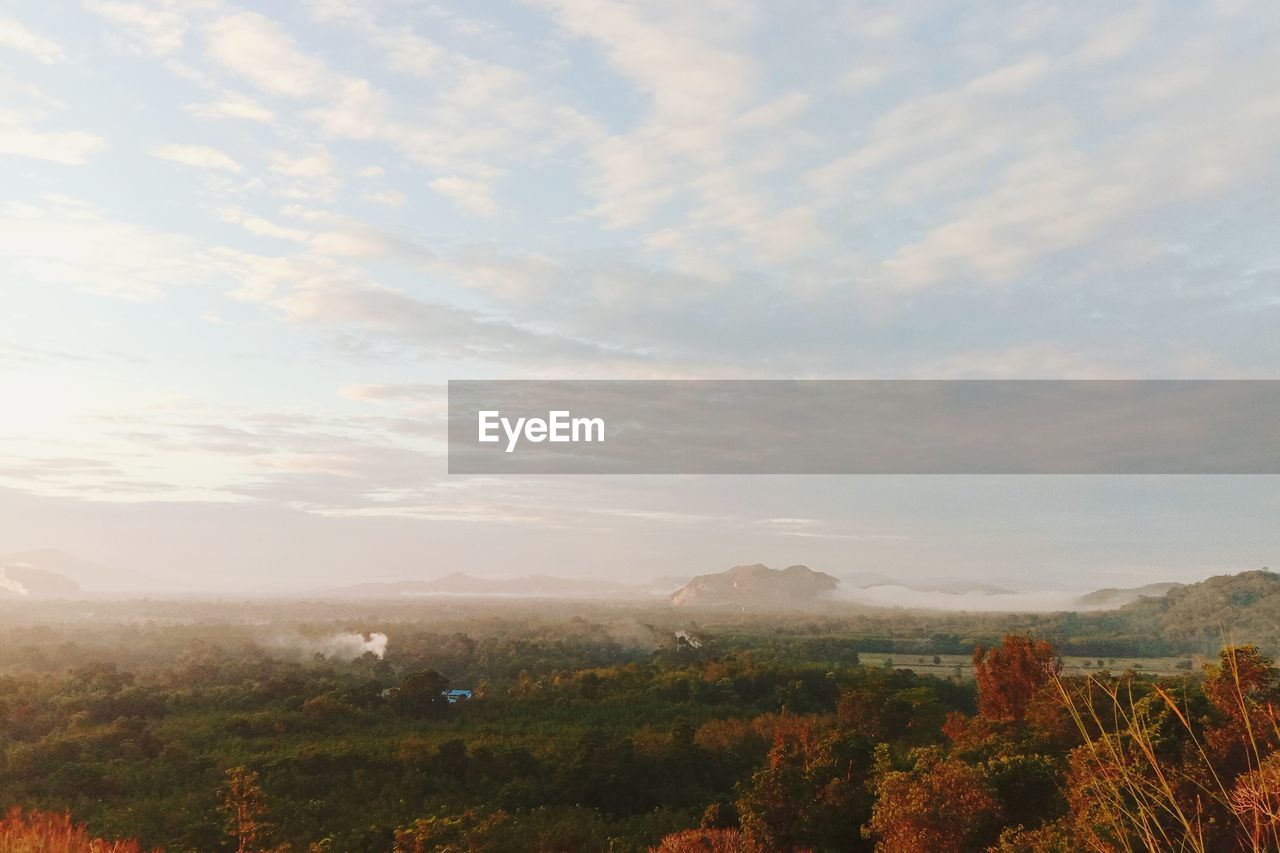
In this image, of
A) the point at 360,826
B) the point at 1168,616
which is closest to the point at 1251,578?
the point at 1168,616

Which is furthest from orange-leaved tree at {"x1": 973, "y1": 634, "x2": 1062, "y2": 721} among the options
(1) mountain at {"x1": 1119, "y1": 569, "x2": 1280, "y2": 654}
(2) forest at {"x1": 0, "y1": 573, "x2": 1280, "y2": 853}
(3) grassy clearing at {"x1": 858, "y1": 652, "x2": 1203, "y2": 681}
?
(1) mountain at {"x1": 1119, "y1": 569, "x2": 1280, "y2": 654}

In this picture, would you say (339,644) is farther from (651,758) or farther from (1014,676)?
(1014,676)

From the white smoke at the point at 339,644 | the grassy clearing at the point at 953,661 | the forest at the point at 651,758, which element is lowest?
the grassy clearing at the point at 953,661

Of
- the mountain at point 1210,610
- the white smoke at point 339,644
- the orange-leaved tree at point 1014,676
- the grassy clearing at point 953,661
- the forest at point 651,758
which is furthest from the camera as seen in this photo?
the mountain at point 1210,610

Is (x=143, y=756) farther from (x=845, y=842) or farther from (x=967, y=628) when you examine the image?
(x=967, y=628)

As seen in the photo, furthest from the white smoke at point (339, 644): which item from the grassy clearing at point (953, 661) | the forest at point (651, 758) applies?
the grassy clearing at point (953, 661)

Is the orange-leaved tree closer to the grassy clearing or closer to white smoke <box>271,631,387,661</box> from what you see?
the grassy clearing

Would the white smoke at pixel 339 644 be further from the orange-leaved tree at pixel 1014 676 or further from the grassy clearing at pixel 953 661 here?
the orange-leaved tree at pixel 1014 676

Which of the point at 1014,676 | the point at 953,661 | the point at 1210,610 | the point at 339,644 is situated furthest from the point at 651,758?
the point at 1210,610
